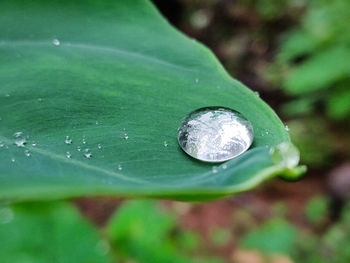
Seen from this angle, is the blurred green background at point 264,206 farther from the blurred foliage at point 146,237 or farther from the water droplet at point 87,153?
the water droplet at point 87,153

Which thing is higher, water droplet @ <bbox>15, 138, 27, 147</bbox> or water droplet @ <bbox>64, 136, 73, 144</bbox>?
water droplet @ <bbox>64, 136, 73, 144</bbox>

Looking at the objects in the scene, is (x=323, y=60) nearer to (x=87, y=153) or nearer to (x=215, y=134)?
(x=215, y=134)

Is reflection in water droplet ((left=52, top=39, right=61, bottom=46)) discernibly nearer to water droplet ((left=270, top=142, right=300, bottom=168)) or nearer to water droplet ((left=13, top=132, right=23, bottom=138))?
water droplet ((left=13, top=132, right=23, bottom=138))

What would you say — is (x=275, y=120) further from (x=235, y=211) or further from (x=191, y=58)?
(x=235, y=211)

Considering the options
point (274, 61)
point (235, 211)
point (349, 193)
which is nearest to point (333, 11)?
point (274, 61)

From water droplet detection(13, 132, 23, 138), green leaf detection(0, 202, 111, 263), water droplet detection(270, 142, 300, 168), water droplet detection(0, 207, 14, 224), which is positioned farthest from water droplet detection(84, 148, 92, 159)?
water droplet detection(0, 207, 14, 224)

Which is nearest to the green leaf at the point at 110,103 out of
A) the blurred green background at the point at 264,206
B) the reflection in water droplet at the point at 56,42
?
the reflection in water droplet at the point at 56,42
